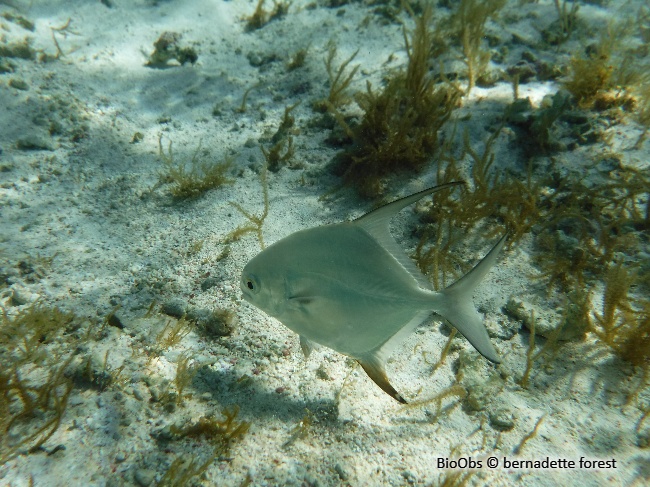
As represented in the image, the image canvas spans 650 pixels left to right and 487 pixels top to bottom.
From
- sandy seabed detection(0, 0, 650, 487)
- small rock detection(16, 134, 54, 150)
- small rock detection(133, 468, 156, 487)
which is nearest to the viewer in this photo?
small rock detection(133, 468, 156, 487)

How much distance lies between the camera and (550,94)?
179 inches

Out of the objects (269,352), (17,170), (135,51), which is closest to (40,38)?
(135,51)

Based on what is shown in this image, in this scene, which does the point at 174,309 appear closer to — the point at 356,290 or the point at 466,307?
the point at 356,290

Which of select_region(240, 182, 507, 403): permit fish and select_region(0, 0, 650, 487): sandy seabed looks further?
select_region(0, 0, 650, 487): sandy seabed

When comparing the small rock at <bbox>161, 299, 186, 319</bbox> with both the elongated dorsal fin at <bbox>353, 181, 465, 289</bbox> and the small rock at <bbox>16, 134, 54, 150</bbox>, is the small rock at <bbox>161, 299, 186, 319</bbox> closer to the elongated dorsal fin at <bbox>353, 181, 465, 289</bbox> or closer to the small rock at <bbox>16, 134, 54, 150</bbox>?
the elongated dorsal fin at <bbox>353, 181, 465, 289</bbox>

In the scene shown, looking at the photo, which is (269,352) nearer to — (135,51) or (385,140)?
(385,140)

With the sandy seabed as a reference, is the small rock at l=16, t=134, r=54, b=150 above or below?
above

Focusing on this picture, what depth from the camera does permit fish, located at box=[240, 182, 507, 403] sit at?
1.72 metres

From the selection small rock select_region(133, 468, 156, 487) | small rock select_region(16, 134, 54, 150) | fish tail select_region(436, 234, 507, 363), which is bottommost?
small rock select_region(133, 468, 156, 487)

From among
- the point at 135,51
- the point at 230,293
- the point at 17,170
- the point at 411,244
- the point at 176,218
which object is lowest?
the point at 230,293

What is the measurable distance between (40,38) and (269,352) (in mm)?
6602

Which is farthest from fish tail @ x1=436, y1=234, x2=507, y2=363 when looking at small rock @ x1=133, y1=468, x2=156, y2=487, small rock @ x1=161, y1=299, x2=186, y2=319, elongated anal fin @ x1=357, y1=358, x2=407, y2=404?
small rock @ x1=161, y1=299, x2=186, y2=319

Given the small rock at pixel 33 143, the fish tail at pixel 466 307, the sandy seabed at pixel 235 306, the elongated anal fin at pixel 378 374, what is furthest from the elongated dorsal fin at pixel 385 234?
the small rock at pixel 33 143

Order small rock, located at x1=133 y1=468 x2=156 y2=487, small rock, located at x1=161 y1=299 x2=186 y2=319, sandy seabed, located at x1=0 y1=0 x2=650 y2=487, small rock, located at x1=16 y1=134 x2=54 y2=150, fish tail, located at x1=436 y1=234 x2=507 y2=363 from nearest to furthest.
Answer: fish tail, located at x1=436 y1=234 x2=507 y2=363 → small rock, located at x1=133 y1=468 x2=156 y2=487 → sandy seabed, located at x1=0 y1=0 x2=650 y2=487 → small rock, located at x1=161 y1=299 x2=186 y2=319 → small rock, located at x1=16 y1=134 x2=54 y2=150
